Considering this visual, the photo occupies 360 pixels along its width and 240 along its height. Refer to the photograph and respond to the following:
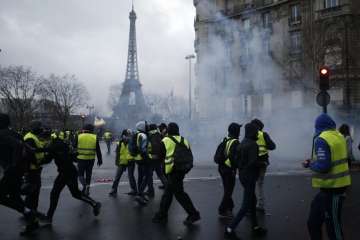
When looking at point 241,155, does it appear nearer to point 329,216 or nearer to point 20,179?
point 329,216

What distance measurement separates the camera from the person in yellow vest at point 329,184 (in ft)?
15.9

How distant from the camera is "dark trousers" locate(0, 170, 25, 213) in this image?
6434mm

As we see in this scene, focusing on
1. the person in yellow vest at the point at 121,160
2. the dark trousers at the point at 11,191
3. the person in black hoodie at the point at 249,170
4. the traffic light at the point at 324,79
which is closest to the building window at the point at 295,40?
the traffic light at the point at 324,79

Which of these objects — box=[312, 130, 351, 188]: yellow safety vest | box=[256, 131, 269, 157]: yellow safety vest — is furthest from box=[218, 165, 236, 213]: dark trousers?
box=[312, 130, 351, 188]: yellow safety vest

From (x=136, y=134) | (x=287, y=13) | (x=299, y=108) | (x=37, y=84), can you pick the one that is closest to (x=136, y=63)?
(x=37, y=84)

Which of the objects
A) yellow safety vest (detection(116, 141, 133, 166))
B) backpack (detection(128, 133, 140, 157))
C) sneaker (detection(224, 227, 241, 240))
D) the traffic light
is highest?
the traffic light

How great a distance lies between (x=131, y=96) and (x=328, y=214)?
91403mm

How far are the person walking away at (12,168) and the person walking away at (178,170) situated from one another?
2259 millimetres

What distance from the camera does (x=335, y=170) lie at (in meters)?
4.85

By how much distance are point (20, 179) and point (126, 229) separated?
1.84 meters

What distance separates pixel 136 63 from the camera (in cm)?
9888

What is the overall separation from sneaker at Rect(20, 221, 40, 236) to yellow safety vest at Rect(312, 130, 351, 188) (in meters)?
A: 4.34

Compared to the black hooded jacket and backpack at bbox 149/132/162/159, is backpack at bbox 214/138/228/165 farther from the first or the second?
backpack at bbox 149/132/162/159

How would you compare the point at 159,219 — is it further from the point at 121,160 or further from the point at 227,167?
the point at 121,160
